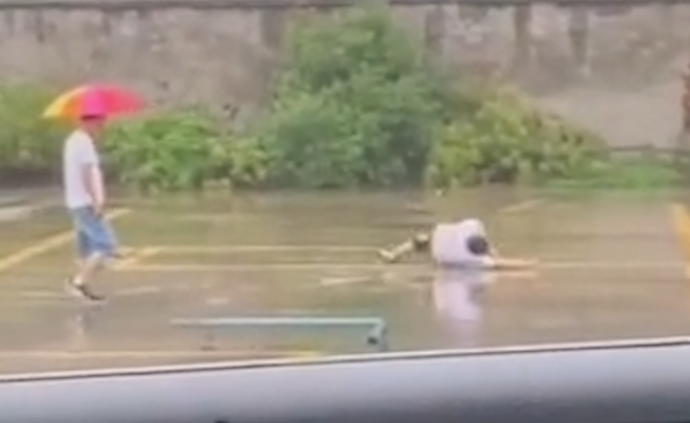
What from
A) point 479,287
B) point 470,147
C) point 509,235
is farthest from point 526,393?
point 470,147

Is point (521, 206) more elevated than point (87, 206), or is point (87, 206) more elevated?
point (87, 206)

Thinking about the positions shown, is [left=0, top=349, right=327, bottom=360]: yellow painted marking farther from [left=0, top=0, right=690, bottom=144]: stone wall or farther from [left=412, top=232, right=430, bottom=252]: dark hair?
[left=0, top=0, right=690, bottom=144]: stone wall

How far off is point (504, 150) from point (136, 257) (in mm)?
9436

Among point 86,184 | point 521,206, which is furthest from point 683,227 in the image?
point 86,184

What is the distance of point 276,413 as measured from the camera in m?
2.20

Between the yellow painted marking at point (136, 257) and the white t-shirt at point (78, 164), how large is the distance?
2.17m

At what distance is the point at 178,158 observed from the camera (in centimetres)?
2647

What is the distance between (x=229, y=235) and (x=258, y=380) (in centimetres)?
1778

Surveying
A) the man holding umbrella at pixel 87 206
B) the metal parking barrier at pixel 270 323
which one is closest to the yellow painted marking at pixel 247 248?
the man holding umbrella at pixel 87 206

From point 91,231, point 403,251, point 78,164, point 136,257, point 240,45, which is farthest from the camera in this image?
point 240,45

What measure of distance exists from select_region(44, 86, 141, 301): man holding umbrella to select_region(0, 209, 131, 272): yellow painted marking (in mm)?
2047

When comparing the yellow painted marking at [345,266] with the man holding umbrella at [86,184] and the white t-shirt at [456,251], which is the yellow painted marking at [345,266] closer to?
the white t-shirt at [456,251]

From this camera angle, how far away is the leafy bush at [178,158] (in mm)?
26438

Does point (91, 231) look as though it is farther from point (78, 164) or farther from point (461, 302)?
point (461, 302)
